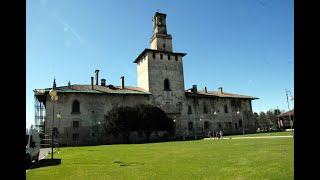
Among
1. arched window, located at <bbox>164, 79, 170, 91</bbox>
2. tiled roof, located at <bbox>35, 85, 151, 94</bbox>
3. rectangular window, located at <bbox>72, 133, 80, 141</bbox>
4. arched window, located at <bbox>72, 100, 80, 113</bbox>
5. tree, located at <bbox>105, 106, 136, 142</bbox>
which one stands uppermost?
arched window, located at <bbox>164, 79, 170, 91</bbox>

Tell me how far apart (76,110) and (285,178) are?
130ft

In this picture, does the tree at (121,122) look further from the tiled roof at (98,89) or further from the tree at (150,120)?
the tiled roof at (98,89)

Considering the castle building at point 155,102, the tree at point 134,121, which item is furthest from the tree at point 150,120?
the castle building at point 155,102

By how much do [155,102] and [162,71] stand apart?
6.35m

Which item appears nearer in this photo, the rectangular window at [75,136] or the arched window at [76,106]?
the rectangular window at [75,136]

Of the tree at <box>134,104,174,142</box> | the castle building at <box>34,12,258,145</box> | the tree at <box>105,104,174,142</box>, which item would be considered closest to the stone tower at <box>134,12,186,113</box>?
the castle building at <box>34,12,258,145</box>

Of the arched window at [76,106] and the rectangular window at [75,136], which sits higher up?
the arched window at [76,106]

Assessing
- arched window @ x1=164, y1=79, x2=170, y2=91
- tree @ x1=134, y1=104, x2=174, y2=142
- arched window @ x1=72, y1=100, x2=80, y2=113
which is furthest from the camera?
arched window @ x1=164, y1=79, x2=170, y2=91

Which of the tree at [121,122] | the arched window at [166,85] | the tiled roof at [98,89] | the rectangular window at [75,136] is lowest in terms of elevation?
the rectangular window at [75,136]

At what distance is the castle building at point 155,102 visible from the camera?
41.9 meters

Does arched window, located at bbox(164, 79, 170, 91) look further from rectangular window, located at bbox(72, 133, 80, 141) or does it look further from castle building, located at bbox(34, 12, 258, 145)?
rectangular window, located at bbox(72, 133, 80, 141)

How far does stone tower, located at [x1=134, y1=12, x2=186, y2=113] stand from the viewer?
50375 mm

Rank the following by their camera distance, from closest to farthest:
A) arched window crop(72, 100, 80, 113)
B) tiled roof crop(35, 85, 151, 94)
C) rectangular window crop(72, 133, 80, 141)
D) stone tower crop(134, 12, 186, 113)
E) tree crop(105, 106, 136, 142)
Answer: tree crop(105, 106, 136, 142)
rectangular window crop(72, 133, 80, 141)
arched window crop(72, 100, 80, 113)
tiled roof crop(35, 85, 151, 94)
stone tower crop(134, 12, 186, 113)
